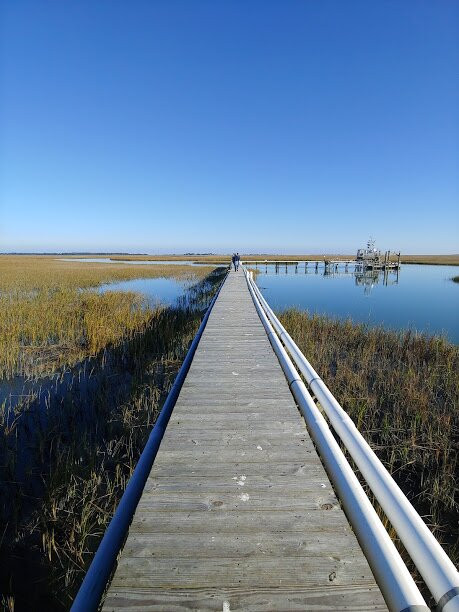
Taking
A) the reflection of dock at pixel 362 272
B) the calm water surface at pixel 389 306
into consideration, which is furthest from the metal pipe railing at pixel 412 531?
the reflection of dock at pixel 362 272

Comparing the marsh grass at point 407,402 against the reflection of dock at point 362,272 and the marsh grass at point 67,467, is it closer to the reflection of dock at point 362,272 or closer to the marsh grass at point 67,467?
the marsh grass at point 67,467

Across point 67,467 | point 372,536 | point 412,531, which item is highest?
point 412,531

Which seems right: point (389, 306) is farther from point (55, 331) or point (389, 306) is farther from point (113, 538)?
point (113, 538)

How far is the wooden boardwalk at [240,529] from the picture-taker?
1.63m

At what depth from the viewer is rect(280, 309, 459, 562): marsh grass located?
3.94m

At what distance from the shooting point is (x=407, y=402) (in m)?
5.92

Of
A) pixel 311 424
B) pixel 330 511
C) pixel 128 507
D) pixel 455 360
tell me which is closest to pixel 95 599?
pixel 128 507

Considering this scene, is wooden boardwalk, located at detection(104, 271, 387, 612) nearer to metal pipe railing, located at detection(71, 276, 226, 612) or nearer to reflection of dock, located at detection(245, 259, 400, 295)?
metal pipe railing, located at detection(71, 276, 226, 612)

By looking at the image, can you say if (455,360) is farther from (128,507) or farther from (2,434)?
(2,434)

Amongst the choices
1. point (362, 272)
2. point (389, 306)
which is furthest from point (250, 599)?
point (362, 272)

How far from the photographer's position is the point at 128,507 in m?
2.22

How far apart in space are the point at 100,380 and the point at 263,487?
18.9ft

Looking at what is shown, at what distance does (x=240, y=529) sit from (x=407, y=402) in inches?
198

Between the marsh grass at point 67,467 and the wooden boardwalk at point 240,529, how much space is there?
1361 millimetres
